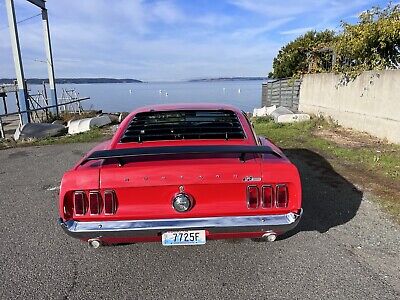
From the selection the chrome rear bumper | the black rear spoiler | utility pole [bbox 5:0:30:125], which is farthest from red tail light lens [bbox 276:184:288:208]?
utility pole [bbox 5:0:30:125]

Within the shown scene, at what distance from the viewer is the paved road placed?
2564mm

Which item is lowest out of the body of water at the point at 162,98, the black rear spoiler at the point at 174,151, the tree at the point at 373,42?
the body of water at the point at 162,98

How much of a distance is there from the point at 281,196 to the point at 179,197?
87 cm

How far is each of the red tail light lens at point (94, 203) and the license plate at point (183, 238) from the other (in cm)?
60

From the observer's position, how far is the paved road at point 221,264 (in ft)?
8.41

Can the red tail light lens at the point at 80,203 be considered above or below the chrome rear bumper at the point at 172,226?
above

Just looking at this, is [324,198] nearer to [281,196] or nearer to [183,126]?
[281,196]

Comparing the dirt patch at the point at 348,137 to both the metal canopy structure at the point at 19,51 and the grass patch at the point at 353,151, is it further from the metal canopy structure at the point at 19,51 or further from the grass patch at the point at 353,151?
the metal canopy structure at the point at 19,51

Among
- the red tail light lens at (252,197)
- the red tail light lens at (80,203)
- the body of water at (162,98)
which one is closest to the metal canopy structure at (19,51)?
the body of water at (162,98)

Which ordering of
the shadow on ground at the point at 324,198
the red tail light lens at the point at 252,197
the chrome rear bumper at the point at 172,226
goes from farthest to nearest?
the shadow on ground at the point at 324,198
the red tail light lens at the point at 252,197
the chrome rear bumper at the point at 172,226

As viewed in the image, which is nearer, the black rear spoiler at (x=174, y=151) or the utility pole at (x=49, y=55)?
the black rear spoiler at (x=174, y=151)

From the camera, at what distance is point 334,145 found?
782cm

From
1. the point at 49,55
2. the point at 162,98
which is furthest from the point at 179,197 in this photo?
the point at 162,98

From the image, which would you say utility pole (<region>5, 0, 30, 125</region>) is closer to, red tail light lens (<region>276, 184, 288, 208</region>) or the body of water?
the body of water
